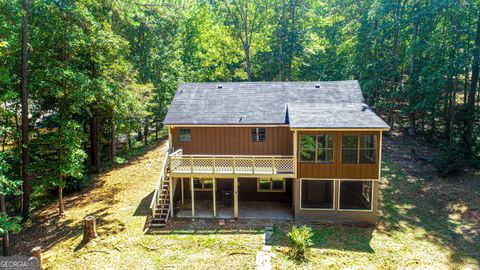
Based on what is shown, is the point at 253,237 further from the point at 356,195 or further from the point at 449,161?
the point at 449,161

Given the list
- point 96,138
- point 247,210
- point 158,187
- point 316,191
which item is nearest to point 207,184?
point 247,210

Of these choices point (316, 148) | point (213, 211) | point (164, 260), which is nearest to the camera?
point (164, 260)

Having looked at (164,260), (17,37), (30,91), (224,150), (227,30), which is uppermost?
(227,30)

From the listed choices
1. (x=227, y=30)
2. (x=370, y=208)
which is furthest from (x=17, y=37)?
(x=227, y=30)

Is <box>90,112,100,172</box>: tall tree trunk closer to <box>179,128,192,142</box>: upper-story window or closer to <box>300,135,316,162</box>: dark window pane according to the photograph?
<box>179,128,192,142</box>: upper-story window

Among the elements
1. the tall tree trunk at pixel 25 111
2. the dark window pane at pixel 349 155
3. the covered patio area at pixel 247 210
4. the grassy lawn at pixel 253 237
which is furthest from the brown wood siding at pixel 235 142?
the tall tree trunk at pixel 25 111

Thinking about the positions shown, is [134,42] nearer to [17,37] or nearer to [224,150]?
[17,37]
